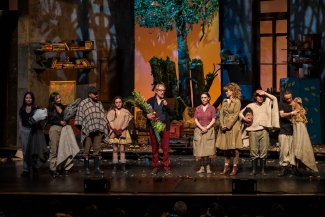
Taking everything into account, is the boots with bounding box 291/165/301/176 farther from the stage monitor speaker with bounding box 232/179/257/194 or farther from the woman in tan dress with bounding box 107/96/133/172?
the woman in tan dress with bounding box 107/96/133/172

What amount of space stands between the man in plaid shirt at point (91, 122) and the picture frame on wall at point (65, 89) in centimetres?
434

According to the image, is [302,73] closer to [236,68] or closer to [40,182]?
[236,68]

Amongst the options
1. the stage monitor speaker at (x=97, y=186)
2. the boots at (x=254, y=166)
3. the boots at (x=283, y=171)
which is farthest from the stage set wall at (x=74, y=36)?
the stage monitor speaker at (x=97, y=186)

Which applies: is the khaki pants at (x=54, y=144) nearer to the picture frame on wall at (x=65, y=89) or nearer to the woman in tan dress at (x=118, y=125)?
the woman in tan dress at (x=118, y=125)

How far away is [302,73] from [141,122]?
389 cm

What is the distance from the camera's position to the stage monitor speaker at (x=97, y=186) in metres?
10.5

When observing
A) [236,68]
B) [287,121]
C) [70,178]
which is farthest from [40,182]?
[236,68]

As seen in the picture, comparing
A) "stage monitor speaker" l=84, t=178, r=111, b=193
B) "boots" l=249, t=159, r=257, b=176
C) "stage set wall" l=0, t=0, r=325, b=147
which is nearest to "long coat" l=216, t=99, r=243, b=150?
"boots" l=249, t=159, r=257, b=176

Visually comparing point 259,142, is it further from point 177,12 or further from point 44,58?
point 44,58

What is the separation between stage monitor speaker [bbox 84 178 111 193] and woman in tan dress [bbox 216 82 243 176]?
288cm

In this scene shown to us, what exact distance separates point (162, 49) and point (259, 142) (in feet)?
22.1

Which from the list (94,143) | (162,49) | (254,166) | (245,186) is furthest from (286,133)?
(162,49)

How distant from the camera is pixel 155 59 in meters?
17.8

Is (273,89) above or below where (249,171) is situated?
above
